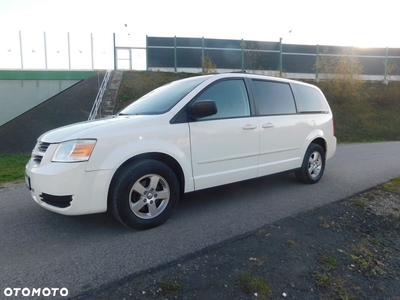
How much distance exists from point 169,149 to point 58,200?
1339 mm

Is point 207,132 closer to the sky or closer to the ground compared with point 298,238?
closer to the sky

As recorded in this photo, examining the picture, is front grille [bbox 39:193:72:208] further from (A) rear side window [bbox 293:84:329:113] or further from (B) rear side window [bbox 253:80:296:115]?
(A) rear side window [bbox 293:84:329:113]

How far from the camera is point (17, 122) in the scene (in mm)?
15812

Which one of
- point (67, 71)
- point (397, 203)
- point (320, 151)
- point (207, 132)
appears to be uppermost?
point (67, 71)

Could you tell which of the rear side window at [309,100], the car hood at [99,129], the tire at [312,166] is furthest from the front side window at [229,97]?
the tire at [312,166]

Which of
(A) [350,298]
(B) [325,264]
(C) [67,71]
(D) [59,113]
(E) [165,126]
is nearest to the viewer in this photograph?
(A) [350,298]

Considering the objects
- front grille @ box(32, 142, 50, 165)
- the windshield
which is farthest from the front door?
front grille @ box(32, 142, 50, 165)

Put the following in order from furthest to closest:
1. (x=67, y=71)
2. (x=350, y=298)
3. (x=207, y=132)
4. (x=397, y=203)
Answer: (x=67, y=71)
(x=397, y=203)
(x=207, y=132)
(x=350, y=298)

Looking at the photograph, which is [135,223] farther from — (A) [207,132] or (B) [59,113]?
(B) [59,113]

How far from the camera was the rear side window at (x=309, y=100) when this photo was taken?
5.42m

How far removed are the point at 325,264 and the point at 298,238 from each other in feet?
1.64

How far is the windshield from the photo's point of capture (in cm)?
393

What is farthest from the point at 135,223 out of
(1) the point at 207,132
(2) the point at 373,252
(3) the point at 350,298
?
(2) the point at 373,252

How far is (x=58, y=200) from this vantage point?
3.14 meters
